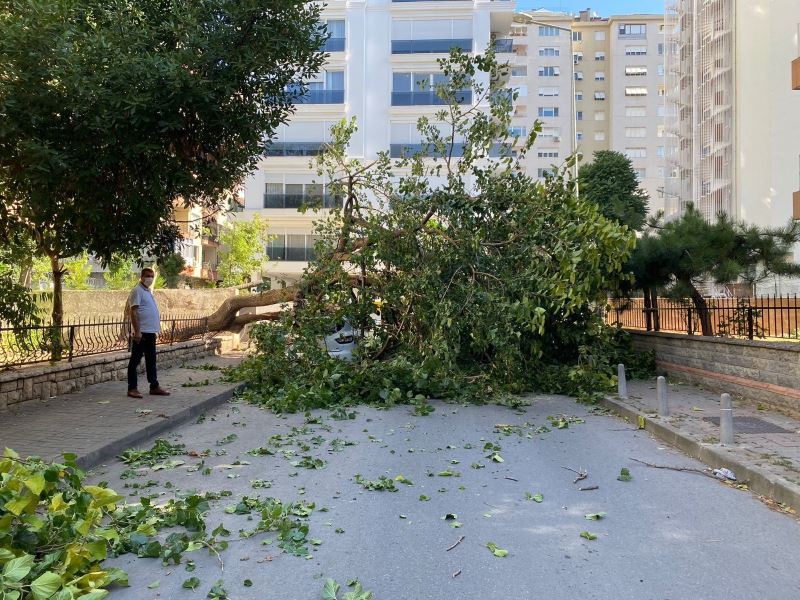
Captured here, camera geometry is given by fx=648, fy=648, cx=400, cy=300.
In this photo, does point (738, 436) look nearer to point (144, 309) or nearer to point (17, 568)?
point (17, 568)

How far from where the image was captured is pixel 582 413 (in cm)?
1043

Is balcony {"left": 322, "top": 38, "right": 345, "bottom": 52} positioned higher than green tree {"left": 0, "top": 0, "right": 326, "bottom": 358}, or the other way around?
balcony {"left": 322, "top": 38, "right": 345, "bottom": 52}

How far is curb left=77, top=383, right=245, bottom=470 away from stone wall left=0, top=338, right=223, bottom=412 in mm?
2108

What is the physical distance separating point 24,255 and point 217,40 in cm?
563

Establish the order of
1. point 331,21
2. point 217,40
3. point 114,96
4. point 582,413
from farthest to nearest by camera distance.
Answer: point 331,21
point 582,413
point 217,40
point 114,96

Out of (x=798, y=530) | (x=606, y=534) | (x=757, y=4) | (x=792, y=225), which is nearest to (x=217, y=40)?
(x=606, y=534)

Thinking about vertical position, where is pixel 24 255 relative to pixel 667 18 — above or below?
below

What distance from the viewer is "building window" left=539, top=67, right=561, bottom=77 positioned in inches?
2751

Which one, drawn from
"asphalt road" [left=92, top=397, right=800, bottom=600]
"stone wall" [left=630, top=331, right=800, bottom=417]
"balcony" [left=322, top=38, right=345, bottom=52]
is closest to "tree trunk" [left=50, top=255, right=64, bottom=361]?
"asphalt road" [left=92, top=397, right=800, bottom=600]

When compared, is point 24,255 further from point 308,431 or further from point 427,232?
point 427,232

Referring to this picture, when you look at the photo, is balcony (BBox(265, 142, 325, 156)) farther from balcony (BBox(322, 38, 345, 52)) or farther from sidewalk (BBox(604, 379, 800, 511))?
sidewalk (BBox(604, 379, 800, 511))

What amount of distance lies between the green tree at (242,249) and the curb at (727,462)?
29365 mm

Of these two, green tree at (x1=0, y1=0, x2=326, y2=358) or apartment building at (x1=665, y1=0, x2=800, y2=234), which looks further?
apartment building at (x1=665, y1=0, x2=800, y2=234)

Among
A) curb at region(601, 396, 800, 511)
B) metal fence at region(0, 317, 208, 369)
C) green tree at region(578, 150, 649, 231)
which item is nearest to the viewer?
curb at region(601, 396, 800, 511)
